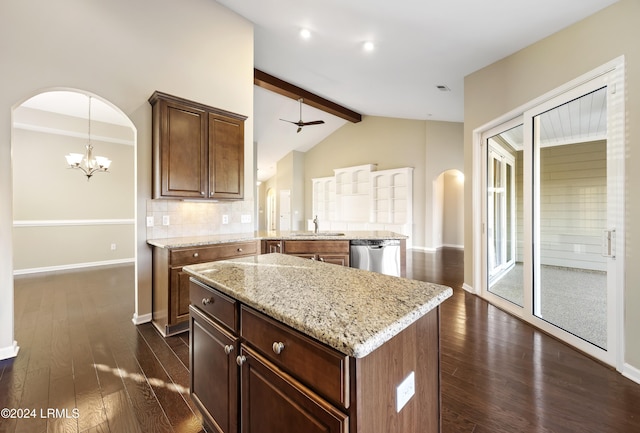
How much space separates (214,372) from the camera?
1.28 meters

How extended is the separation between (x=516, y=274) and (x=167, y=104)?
15.7 feet

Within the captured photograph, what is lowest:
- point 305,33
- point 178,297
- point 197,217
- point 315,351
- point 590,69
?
point 178,297

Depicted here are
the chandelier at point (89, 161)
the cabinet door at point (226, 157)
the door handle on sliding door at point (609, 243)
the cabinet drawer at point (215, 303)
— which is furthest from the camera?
the chandelier at point (89, 161)

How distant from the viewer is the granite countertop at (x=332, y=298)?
2.46 ft

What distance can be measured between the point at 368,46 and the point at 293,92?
2.77 meters

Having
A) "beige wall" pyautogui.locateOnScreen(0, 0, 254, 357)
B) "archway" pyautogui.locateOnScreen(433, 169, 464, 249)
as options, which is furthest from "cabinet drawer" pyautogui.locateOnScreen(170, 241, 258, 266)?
"archway" pyautogui.locateOnScreen(433, 169, 464, 249)

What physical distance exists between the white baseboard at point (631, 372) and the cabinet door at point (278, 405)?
2495 millimetres

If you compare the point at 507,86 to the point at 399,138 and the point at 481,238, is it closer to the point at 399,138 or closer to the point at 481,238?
the point at 481,238

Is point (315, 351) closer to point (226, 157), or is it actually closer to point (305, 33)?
point (226, 157)

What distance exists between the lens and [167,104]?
287cm

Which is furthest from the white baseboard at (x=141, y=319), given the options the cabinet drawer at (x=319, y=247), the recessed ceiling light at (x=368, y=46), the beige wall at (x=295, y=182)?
the beige wall at (x=295, y=182)

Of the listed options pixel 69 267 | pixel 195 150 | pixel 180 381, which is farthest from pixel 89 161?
pixel 180 381

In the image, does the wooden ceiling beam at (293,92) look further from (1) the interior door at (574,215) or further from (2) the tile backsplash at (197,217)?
(1) the interior door at (574,215)

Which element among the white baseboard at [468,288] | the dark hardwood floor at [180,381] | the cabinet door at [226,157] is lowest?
the dark hardwood floor at [180,381]
